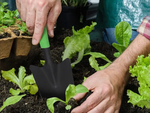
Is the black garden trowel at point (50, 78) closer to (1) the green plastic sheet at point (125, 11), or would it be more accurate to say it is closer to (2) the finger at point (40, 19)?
(2) the finger at point (40, 19)

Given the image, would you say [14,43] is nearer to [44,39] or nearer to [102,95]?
[44,39]

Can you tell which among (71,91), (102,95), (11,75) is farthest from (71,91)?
(11,75)

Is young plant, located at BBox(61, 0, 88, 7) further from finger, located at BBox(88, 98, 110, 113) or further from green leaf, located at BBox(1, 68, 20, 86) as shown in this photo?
finger, located at BBox(88, 98, 110, 113)

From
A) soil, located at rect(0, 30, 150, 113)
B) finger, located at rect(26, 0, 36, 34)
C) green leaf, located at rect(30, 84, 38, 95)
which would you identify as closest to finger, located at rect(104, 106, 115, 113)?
soil, located at rect(0, 30, 150, 113)

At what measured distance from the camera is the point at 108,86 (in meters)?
0.82

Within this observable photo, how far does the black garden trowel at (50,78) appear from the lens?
932mm

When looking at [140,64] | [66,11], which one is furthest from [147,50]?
[66,11]

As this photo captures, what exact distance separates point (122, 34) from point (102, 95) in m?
0.52

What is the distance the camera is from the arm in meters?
0.78

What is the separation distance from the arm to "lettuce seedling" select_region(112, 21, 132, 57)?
156mm

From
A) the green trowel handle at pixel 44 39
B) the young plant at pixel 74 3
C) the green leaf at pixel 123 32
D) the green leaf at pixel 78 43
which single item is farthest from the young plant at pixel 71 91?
the young plant at pixel 74 3

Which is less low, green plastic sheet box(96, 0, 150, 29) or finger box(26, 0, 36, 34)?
finger box(26, 0, 36, 34)

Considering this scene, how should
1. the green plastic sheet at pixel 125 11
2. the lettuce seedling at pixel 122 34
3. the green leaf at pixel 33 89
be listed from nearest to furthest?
the green leaf at pixel 33 89, the lettuce seedling at pixel 122 34, the green plastic sheet at pixel 125 11

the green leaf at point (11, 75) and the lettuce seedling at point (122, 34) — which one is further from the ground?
the lettuce seedling at point (122, 34)
